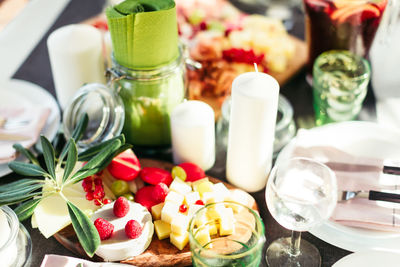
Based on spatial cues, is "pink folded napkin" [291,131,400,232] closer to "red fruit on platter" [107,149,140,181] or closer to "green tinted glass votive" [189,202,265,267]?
"green tinted glass votive" [189,202,265,267]

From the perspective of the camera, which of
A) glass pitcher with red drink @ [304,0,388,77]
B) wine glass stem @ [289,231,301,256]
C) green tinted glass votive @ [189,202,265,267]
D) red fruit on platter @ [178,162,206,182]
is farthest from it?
glass pitcher with red drink @ [304,0,388,77]

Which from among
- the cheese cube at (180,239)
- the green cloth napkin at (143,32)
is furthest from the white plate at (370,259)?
the green cloth napkin at (143,32)

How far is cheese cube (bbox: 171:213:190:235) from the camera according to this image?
0.74 m

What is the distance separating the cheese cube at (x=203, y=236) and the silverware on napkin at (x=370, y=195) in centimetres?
23

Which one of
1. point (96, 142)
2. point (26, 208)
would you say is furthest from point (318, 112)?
point (26, 208)

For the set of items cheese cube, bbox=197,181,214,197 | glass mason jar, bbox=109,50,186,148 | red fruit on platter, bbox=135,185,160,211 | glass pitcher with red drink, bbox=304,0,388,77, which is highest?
glass pitcher with red drink, bbox=304,0,388,77

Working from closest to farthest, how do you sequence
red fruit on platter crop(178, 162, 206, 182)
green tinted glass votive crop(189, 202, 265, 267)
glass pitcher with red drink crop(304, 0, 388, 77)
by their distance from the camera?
1. green tinted glass votive crop(189, 202, 265, 267)
2. red fruit on platter crop(178, 162, 206, 182)
3. glass pitcher with red drink crop(304, 0, 388, 77)

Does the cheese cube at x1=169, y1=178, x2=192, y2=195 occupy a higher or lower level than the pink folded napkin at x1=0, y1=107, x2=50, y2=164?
lower

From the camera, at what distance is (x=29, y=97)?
1065mm

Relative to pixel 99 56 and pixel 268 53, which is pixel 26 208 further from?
pixel 268 53

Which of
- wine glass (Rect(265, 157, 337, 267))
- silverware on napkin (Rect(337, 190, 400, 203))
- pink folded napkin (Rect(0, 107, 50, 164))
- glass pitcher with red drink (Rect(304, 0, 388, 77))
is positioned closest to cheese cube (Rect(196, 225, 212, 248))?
wine glass (Rect(265, 157, 337, 267))

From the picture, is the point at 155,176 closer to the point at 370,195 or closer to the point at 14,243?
the point at 14,243

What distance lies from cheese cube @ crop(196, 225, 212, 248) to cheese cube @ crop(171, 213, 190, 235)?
31 millimetres

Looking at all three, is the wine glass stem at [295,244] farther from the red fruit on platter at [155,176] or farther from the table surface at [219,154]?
the red fruit on platter at [155,176]
